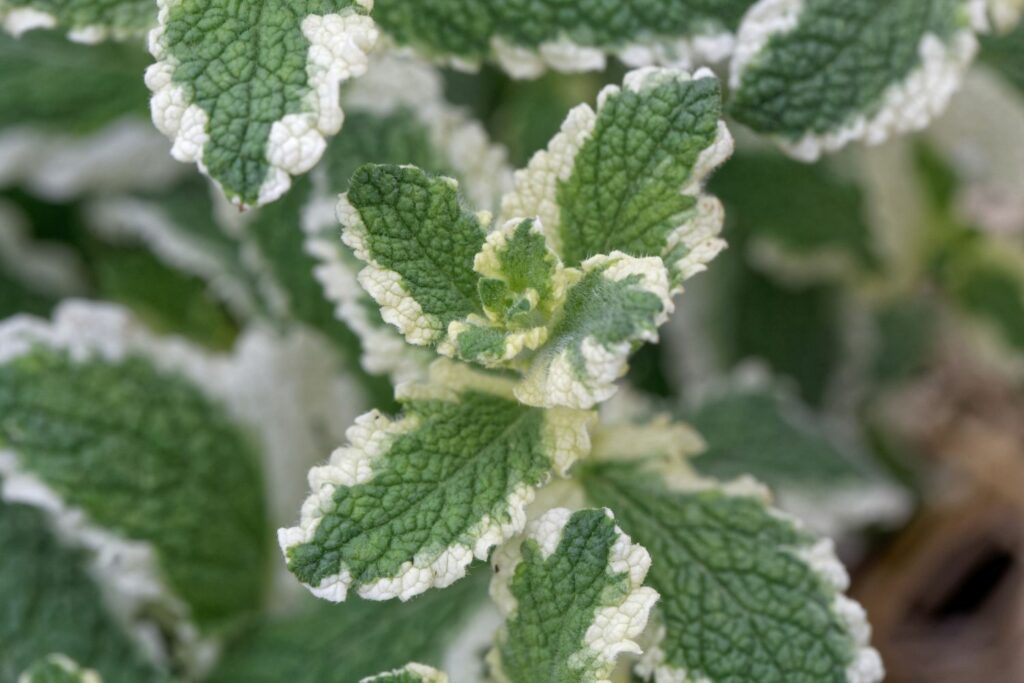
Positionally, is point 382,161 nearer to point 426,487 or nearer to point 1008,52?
point 426,487

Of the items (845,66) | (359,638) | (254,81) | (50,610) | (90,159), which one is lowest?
(50,610)

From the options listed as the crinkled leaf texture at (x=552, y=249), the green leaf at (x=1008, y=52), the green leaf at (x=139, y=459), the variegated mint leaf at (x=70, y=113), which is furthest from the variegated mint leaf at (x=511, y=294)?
the variegated mint leaf at (x=70, y=113)

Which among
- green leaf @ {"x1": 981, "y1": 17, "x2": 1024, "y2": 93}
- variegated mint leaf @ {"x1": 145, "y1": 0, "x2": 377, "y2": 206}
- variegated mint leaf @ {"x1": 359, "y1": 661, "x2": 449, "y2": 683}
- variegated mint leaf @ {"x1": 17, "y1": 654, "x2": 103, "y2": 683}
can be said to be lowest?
variegated mint leaf @ {"x1": 17, "y1": 654, "x2": 103, "y2": 683}

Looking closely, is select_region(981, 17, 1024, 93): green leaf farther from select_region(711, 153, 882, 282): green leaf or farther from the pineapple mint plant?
select_region(711, 153, 882, 282): green leaf

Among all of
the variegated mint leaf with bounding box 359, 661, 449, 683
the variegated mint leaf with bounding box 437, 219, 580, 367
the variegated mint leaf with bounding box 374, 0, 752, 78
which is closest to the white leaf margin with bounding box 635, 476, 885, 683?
the variegated mint leaf with bounding box 359, 661, 449, 683

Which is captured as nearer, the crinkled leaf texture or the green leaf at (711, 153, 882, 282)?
the crinkled leaf texture

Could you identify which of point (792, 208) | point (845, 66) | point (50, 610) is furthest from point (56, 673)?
point (792, 208)

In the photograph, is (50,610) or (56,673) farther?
(50,610)
